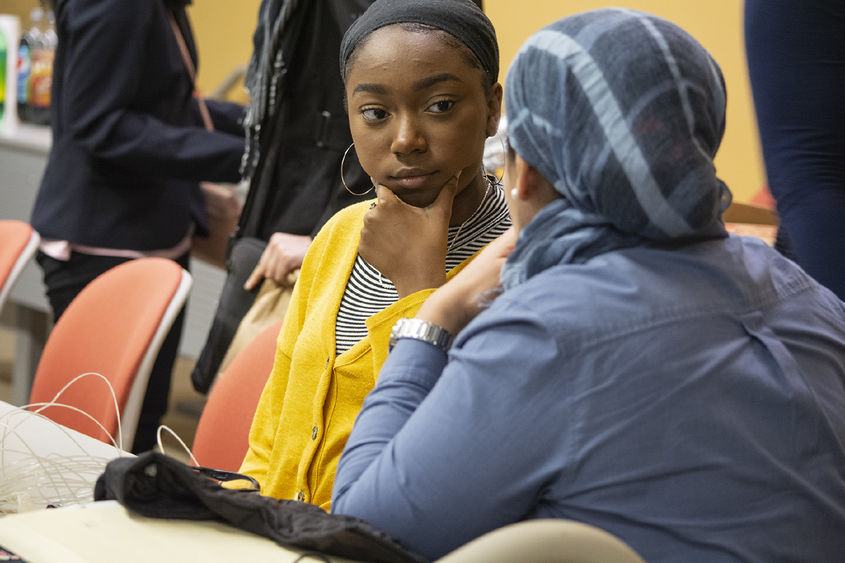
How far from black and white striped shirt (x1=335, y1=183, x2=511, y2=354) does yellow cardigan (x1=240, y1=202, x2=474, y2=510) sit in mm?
14

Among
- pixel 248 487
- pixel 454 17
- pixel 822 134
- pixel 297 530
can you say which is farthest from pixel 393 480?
pixel 822 134

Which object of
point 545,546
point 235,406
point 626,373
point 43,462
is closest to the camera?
point 545,546

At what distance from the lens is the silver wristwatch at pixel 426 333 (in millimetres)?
1061

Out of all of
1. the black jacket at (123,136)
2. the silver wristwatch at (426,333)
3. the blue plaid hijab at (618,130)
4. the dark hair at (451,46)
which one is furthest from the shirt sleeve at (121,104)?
the blue plaid hijab at (618,130)

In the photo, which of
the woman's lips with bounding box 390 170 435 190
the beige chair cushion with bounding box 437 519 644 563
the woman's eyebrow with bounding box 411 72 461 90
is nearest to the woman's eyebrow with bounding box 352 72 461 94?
the woman's eyebrow with bounding box 411 72 461 90

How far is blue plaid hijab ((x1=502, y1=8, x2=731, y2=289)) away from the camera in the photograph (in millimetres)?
897

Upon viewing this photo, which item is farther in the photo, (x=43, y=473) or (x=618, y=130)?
(x=43, y=473)

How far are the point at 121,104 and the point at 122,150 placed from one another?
12 centimetres

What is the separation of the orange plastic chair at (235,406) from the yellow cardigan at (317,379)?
251mm

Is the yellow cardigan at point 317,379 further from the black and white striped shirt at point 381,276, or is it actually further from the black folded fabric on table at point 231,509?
the black folded fabric on table at point 231,509

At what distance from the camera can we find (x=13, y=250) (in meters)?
2.48

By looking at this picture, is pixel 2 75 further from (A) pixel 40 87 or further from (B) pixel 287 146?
(B) pixel 287 146

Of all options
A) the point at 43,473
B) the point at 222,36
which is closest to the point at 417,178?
the point at 43,473

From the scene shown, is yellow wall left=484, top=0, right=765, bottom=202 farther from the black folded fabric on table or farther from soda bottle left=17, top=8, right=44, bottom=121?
the black folded fabric on table
